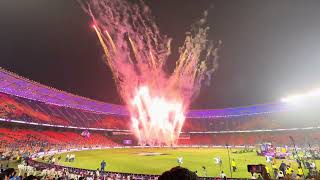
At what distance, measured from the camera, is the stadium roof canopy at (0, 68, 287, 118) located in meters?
57.1

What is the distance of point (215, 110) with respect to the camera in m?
103

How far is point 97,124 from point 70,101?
1205 cm

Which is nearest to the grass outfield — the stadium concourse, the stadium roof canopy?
the stadium concourse

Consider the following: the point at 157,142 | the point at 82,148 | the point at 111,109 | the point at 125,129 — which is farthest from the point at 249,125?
the point at 82,148

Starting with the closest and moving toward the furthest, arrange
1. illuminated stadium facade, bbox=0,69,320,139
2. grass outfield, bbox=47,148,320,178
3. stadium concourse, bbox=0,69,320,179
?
grass outfield, bbox=47,148,320,178
stadium concourse, bbox=0,69,320,179
illuminated stadium facade, bbox=0,69,320,139

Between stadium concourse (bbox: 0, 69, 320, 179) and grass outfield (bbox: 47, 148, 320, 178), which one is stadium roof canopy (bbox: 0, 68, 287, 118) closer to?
stadium concourse (bbox: 0, 69, 320, 179)

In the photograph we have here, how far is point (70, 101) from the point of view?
77.2 meters

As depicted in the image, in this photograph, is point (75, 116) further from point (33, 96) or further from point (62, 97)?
point (33, 96)

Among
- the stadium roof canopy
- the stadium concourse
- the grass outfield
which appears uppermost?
the stadium roof canopy

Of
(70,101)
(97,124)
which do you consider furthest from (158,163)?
(97,124)

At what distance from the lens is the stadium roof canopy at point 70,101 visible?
57.1m

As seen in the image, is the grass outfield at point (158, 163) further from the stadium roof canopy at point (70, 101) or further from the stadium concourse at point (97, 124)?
the stadium roof canopy at point (70, 101)

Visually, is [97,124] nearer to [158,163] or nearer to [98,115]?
[98,115]

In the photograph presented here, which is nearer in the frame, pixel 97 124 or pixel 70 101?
pixel 70 101
